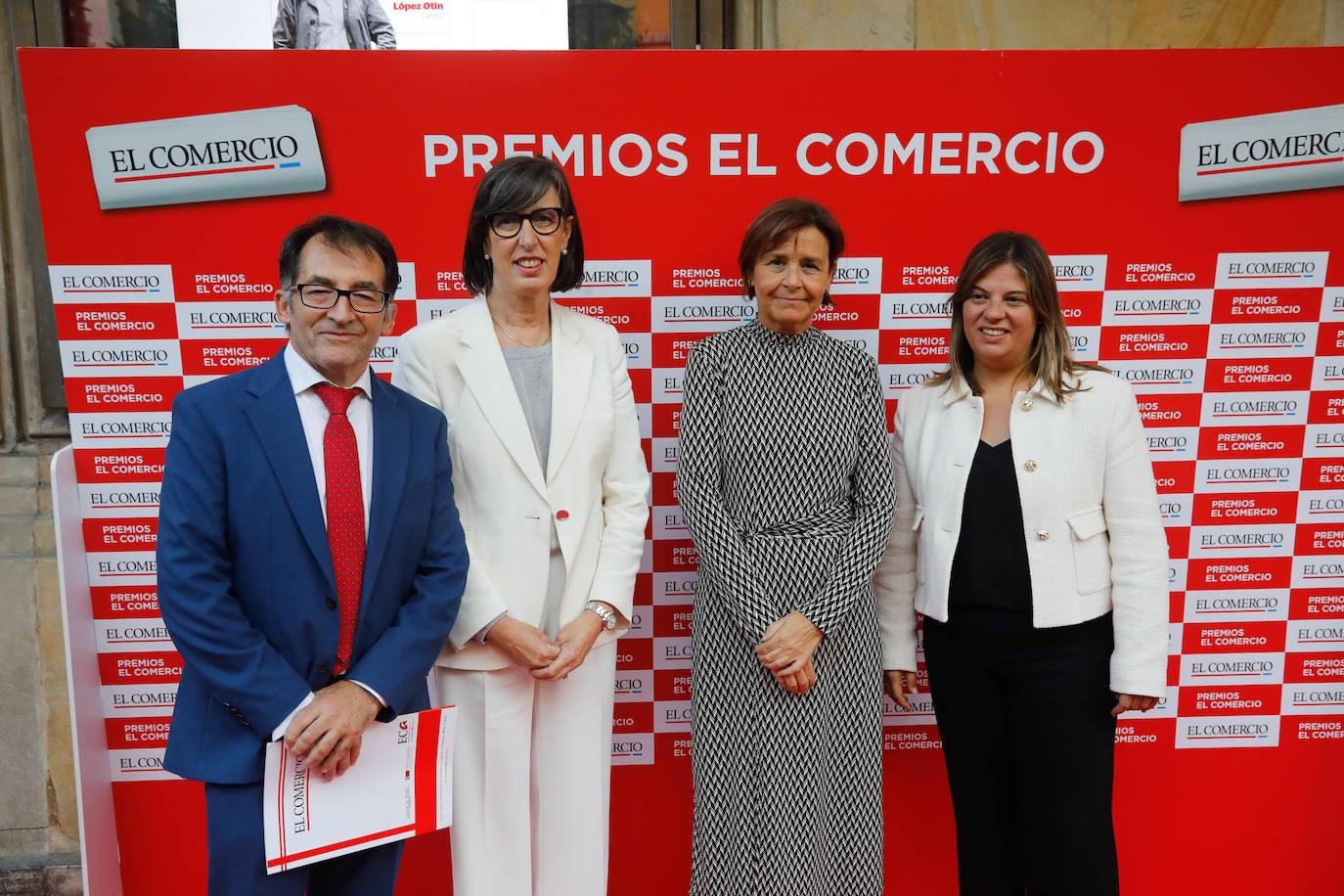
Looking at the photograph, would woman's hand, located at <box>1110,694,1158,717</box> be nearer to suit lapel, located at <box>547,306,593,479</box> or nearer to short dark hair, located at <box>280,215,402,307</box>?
suit lapel, located at <box>547,306,593,479</box>

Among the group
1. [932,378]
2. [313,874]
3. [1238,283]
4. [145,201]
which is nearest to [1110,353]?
[1238,283]

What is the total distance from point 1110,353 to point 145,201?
271cm

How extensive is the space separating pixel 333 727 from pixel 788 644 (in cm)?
91

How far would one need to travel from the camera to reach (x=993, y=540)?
176 centimetres

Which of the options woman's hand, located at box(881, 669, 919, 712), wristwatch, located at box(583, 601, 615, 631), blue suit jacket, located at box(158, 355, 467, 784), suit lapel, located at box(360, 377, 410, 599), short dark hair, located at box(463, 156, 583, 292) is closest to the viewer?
blue suit jacket, located at box(158, 355, 467, 784)

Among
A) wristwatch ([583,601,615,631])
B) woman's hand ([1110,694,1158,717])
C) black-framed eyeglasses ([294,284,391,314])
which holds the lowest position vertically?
woman's hand ([1110,694,1158,717])

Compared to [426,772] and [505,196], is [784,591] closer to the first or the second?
[426,772]

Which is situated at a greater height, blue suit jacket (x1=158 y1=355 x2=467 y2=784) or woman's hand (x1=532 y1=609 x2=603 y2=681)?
blue suit jacket (x1=158 y1=355 x2=467 y2=784)

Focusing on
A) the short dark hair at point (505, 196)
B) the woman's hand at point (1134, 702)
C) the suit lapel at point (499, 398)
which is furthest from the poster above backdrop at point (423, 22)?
the woman's hand at point (1134, 702)

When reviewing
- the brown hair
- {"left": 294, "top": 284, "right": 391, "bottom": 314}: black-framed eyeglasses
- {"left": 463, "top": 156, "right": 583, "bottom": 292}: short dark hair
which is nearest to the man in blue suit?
{"left": 294, "top": 284, "right": 391, "bottom": 314}: black-framed eyeglasses

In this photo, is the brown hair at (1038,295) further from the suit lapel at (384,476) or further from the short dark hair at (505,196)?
the suit lapel at (384,476)

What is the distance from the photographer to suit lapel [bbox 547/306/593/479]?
1722 millimetres

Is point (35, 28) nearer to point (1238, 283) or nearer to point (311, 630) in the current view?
point (311, 630)

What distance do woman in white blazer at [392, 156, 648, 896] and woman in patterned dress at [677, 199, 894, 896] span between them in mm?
216
